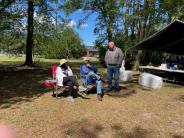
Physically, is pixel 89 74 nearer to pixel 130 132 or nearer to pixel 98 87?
pixel 98 87

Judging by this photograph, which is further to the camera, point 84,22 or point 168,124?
point 84,22

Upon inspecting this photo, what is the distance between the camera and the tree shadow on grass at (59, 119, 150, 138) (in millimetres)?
5596

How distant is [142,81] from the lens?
1248cm

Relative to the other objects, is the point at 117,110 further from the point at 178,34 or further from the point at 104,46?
the point at 104,46

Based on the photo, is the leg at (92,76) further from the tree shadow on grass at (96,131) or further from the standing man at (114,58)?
the tree shadow on grass at (96,131)

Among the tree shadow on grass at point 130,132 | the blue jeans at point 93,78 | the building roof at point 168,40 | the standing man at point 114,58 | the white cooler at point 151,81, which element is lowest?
the tree shadow on grass at point 130,132

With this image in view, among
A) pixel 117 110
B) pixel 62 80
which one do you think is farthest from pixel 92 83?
pixel 117 110

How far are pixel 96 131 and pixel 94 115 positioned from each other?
117 cm

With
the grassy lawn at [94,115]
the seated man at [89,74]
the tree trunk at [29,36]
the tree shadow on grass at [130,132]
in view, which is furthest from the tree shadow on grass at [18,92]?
the tree trunk at [29,36]

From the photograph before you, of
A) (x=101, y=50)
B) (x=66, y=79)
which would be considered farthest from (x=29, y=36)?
(x=66, y=79)

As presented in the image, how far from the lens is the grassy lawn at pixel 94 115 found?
228 inches

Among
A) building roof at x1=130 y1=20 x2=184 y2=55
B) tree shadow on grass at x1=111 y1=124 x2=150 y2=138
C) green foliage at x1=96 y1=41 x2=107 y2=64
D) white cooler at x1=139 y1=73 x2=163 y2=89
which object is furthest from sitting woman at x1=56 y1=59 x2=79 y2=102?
green foliage at x1=96 y1=41 x2=107 y2=64

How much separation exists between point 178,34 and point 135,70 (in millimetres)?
6917

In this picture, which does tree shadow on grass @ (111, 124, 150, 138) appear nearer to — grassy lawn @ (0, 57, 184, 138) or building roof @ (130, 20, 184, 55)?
grassy lawn @ (0, 57, 184, 138)
